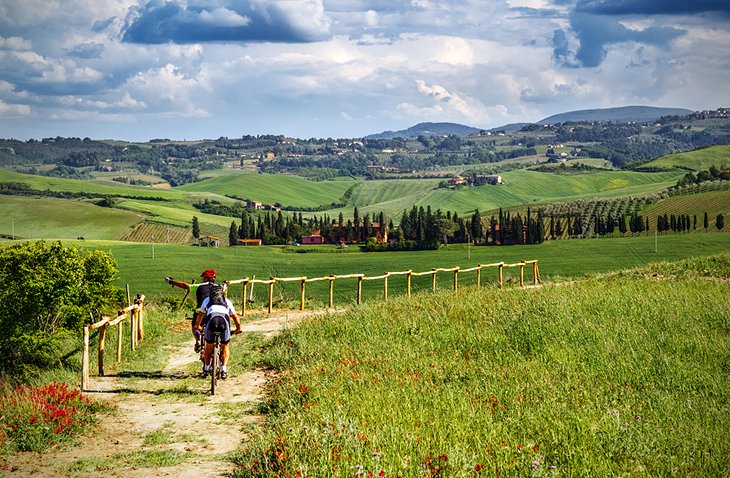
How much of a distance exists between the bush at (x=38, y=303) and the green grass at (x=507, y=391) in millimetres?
9987

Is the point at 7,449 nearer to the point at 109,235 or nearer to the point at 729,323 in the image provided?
the point at 729,323

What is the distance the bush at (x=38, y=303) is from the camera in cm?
2470

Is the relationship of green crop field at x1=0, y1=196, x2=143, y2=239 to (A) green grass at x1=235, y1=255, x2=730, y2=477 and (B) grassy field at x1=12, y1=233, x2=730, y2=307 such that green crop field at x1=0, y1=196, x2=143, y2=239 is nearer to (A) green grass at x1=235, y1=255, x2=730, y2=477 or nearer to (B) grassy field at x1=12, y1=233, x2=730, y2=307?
(B) grassy field at x1=12, y1=233, x2=730, y2=307

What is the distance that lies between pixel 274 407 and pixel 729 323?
10935 millimetres

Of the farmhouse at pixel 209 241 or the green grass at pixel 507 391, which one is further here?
the farmhouse at pixel 209 241

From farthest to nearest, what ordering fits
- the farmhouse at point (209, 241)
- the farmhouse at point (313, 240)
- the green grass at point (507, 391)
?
1. the farmhouse at point (209, 241)
2. the farmhouse at point (313, 240)
3. the green grass at point (507, 391)

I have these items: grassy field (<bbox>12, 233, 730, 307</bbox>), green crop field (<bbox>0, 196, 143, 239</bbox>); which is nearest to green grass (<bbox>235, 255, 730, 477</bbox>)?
grassy field (<bbox>12, 233, 730, 307</bbox>)

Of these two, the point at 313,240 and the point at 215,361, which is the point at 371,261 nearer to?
the point at 313,240

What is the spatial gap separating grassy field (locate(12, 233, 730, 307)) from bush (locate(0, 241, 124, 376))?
2954cm

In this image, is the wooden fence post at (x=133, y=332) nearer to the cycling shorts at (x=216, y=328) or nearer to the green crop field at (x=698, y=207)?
the cycling shorts at (x=216, y=328)

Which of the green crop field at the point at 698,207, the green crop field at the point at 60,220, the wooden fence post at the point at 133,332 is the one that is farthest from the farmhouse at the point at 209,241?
the wooden fence post at the point at 133,332

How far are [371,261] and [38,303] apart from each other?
60673mm

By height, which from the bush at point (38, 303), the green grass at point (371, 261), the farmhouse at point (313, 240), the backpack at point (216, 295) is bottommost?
the farmhouse at point (313, 240)

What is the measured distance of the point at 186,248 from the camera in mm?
98062
